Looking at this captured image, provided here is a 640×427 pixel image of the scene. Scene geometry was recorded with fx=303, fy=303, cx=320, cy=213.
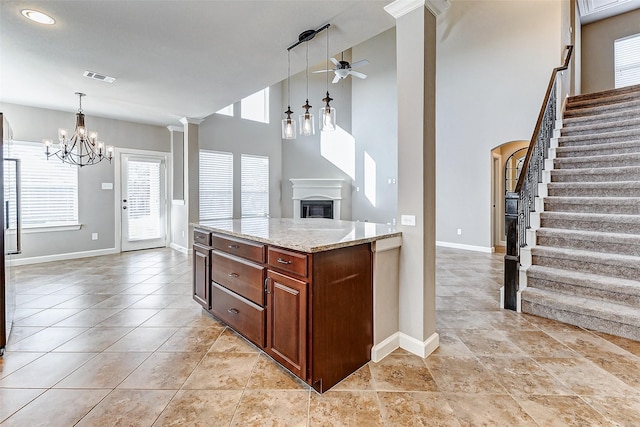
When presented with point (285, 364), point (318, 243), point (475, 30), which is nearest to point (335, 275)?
point (318, 243)

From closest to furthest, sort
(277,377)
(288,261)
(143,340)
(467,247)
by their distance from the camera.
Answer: (288,261)
(277,377)
(143,340)
(467,247)

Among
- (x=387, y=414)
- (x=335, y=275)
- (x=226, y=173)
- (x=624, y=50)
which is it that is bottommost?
(x=387, y=414)

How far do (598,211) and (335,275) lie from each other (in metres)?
3.36

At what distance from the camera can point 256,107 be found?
7758mm

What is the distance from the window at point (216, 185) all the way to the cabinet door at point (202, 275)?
4.11m

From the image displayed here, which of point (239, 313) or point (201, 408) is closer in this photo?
point (201, 408)

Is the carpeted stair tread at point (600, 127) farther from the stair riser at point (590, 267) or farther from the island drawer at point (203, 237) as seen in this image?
the island drawer at point (203, 237)

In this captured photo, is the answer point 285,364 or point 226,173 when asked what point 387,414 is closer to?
point 285,364

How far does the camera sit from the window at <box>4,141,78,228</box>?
4.94m

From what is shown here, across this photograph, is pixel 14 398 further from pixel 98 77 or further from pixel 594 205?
pixel 594 205

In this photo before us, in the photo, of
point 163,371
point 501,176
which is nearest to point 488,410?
point 163,371

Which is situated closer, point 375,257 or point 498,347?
point 375,257

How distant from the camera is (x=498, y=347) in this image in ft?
7.70

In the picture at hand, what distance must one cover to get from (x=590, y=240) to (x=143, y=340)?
4313 mm
